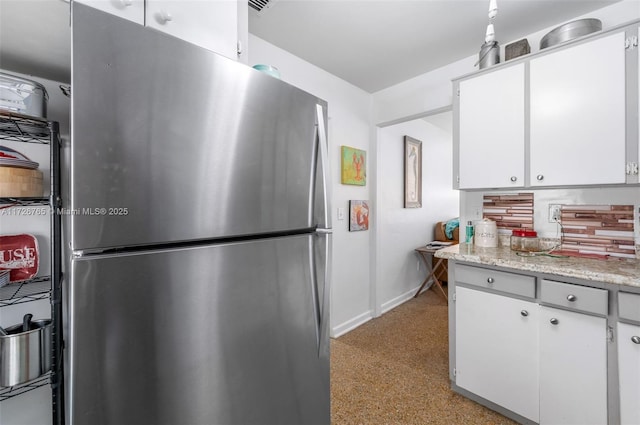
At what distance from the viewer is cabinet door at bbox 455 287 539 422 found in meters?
1.50

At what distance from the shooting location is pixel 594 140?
150cm

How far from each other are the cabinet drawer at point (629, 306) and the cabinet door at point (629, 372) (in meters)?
0.04

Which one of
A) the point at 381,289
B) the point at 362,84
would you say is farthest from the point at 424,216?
the point at 362,84

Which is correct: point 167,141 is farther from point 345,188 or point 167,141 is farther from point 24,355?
point 345,188

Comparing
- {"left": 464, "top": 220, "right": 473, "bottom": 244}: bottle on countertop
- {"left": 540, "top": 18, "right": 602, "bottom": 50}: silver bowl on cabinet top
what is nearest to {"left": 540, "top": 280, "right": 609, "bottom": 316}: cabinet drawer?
{"left": 464, "top": 220, "right": 473, "bottom": 244}: bottle on countertop

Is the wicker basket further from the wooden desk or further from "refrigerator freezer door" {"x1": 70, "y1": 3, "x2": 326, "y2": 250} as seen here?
the wooden desk

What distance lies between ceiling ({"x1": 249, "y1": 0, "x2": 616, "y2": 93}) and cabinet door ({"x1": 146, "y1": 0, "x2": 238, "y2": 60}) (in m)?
0.77

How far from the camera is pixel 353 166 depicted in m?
2.81

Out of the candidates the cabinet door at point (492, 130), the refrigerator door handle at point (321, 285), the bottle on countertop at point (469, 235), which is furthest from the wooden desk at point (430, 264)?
the refrigerator door handle at point (321, 285)

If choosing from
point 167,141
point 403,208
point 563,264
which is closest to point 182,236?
point 167,141

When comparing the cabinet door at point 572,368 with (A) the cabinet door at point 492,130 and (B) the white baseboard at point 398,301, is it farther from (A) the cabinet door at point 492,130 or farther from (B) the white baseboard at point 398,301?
(B) the white baseboard at point 398,301

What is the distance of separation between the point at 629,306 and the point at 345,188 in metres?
2.04

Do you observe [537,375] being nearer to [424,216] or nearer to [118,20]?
[118,20]

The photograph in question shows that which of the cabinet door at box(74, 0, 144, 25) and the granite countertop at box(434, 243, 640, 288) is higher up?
the cabinet door at box(74, 0, 144, 25)
